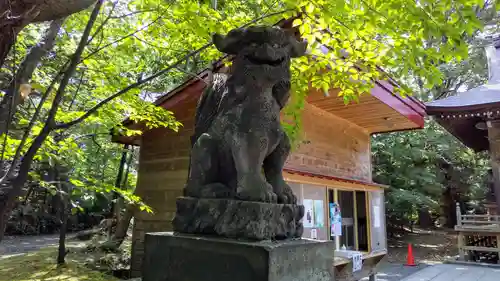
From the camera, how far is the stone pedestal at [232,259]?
6.46 feet

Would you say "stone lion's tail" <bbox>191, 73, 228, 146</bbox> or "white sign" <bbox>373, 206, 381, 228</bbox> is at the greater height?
"stone lion's tail" <bbox>191, 73, 228, 146</bbox>

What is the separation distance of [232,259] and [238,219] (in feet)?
0.84

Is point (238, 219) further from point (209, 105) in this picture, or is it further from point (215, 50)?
point (215, 50)

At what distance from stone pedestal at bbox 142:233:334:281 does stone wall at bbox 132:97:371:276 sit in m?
4.05

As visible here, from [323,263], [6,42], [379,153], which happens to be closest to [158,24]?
[6,42]

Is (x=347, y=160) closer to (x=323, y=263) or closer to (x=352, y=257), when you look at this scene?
(x=352, y=257)

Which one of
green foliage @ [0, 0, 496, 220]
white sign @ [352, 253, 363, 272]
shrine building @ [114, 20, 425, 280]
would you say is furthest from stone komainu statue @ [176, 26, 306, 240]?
white sign @ [352, 253, 363, 272]

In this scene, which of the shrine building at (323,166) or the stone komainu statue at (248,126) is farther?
the shrine building at (323,166)

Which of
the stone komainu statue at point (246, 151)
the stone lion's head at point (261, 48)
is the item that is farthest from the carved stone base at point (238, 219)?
the stone lion's head at point (261, 48)

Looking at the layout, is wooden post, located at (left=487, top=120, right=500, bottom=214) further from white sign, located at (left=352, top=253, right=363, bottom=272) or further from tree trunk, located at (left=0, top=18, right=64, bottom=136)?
tree trunk, located at (left=0, top=18, right=64, bottom=136)

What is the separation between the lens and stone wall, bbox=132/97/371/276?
6.94 m

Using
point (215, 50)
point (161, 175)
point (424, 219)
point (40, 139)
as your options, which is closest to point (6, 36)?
point (40, 139)

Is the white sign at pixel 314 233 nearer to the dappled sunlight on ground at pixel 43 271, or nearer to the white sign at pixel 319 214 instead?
the white sign at pixel 319 214

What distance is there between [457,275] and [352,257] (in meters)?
3.02
